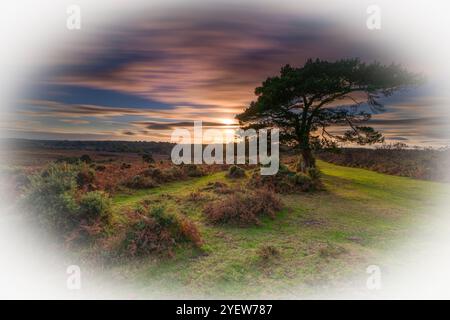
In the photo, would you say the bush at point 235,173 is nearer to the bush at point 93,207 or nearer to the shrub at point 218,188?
the shrub at point 218,188

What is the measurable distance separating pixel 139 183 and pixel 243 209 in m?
8.09

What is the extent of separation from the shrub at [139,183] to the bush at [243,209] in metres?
6.40

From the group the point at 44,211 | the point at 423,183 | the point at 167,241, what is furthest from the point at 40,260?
the point at 423,183

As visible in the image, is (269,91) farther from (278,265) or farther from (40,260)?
(40,260)

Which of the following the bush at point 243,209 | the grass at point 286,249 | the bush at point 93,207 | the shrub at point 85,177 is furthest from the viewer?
the shrub at point 85,177

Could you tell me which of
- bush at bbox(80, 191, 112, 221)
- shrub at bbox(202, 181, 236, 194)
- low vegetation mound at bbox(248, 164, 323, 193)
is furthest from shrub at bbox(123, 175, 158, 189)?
bush at bbox(80, 191, 112, 221)

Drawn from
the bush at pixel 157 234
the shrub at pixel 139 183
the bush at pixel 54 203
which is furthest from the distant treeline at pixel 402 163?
the bush at pixel 54 203

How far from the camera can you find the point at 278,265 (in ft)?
22.2

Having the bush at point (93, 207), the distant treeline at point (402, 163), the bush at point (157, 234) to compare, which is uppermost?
the bush at point (93, 207)

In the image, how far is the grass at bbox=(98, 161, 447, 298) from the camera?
Result: 19.7 ft

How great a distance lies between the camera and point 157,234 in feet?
25.1

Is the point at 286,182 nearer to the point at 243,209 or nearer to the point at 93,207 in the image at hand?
the point at 243,209

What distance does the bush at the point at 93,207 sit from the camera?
8625 mm

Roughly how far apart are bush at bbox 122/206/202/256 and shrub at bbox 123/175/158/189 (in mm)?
8003
